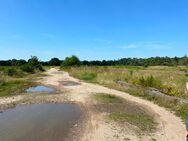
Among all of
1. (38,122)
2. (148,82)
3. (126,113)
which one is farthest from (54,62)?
(38,122)

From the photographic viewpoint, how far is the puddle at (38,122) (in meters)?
6.98

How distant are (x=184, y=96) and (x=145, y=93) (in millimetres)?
2603

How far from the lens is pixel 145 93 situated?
1488 centimetres

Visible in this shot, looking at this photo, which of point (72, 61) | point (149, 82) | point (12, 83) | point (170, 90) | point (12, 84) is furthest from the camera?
point (72, 61)

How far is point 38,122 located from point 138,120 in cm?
414

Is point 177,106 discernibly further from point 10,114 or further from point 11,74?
point 11,74

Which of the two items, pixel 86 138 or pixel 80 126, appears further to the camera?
pixel 80 126

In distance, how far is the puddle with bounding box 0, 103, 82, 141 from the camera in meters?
6.98

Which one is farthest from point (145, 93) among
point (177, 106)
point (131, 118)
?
point (131, 118)

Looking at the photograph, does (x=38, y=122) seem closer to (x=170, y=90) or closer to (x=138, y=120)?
(x=138, y=120)

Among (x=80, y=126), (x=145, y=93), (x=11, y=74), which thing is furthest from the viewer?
(x=11, y=74)

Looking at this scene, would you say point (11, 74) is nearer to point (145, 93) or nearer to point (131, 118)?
point (145, 93)

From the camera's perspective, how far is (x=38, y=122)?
8.68m

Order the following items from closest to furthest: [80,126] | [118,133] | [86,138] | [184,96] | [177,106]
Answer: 1. [86,138]
2. [118,133]
3. [80,126]
4. [177,106]
5. [184,96]
